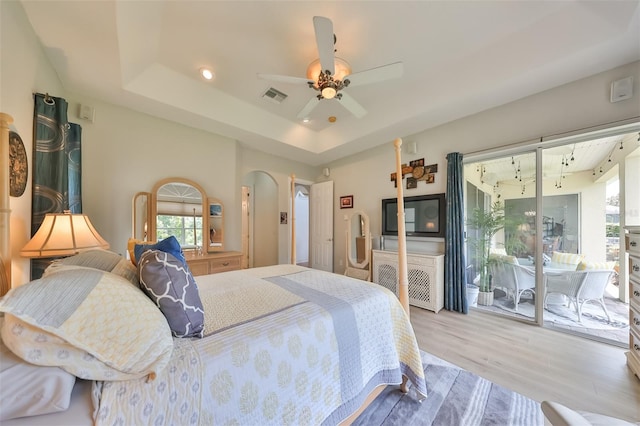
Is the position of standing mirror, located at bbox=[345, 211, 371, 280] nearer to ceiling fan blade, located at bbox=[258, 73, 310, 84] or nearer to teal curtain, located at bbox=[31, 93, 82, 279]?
ceiling fan blade, located at bbox=[258, 73, 310, 84]

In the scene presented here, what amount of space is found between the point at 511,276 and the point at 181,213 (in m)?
4.36

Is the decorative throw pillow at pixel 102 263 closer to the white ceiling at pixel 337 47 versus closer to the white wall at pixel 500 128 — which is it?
the white ceiling at pixel 337 47

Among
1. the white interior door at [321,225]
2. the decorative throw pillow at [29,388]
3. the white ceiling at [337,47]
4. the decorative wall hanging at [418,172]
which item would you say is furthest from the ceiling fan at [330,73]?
the white interior door at [321,225]

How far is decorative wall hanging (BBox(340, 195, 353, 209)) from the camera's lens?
174 inches

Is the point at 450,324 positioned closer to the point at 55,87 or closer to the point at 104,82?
the point at 104,82

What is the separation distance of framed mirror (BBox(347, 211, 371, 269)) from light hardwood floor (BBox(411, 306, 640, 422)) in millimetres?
1358

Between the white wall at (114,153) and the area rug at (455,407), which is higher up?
the white wall at (114,153)

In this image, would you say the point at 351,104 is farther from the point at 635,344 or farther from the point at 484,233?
the point at 635,344

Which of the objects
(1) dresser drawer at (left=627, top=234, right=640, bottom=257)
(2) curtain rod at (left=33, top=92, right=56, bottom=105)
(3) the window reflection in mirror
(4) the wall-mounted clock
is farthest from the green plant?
(2) curtain rod at (left=33, top=92, right=56, bottom=105)

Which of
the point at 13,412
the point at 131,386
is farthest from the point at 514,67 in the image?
the point at 13,412

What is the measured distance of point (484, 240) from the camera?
306cm

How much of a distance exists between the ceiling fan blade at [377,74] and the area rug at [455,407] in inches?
96.6

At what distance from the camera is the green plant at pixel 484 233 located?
2.99 meters

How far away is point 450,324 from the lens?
2643 mm
